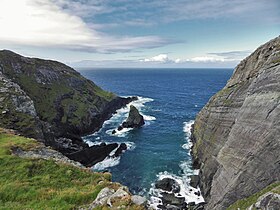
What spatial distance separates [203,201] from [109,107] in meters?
79.4

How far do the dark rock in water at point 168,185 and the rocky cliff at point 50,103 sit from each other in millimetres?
28165

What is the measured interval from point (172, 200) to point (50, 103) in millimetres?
63580

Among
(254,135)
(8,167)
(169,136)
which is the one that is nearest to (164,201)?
(254,135)

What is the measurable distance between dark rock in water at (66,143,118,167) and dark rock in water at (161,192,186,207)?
76.8 feet

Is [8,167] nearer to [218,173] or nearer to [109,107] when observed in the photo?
[218,173]

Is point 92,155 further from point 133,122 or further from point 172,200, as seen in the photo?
point 133,122

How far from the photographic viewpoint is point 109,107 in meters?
119

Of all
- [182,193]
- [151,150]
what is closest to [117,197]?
[182,193]

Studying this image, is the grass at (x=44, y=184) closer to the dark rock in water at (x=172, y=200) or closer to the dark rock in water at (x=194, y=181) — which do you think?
the dark rock in water at (x=172, y=200)

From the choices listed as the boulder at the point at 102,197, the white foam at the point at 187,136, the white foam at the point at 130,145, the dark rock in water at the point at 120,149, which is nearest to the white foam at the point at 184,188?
the white foam at the point at 187,136

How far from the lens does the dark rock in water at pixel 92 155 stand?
6394cm

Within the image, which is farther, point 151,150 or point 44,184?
point 151,150

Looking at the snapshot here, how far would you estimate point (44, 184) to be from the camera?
20.3m

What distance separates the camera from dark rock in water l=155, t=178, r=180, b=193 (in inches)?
1934
